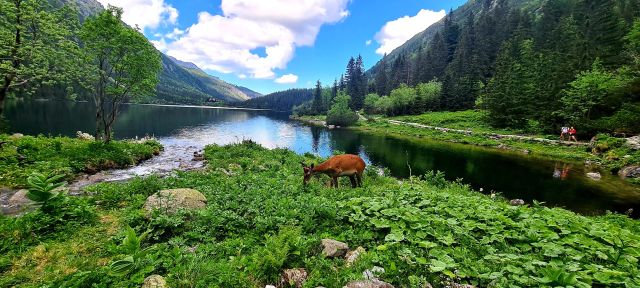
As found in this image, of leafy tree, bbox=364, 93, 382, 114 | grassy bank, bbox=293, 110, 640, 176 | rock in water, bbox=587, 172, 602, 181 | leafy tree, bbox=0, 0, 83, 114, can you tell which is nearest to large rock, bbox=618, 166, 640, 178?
grassy bank, bbox=293, 110, 640, 176

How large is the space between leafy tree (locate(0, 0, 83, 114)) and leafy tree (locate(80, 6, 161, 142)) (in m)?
1.78

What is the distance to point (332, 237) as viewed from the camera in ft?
26.6

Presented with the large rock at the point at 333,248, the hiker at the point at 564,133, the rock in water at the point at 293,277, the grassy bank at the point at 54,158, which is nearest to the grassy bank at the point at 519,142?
the hiker at the point at 564,133

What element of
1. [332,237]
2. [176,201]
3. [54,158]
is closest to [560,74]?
[332,237]

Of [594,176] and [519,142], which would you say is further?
[519,142]

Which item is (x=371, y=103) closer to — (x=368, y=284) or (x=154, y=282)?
(x=368, y=284)

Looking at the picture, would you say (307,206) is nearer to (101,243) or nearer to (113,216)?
(101,243)

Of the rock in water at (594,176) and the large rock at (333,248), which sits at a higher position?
the large rock at (333,248)

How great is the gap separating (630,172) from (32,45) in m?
A: 49.0

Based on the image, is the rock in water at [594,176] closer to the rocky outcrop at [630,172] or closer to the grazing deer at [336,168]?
the rocky outcrop at [630,172]

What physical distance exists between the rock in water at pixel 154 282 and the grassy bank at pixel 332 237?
15 centimetres

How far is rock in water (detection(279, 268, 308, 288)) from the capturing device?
607 cm

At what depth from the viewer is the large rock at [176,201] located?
33.0 ft

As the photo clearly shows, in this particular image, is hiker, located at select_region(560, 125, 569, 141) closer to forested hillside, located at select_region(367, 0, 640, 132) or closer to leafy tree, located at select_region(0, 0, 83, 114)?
forested hillside, located at select_region(367, 0, 640, 132)
